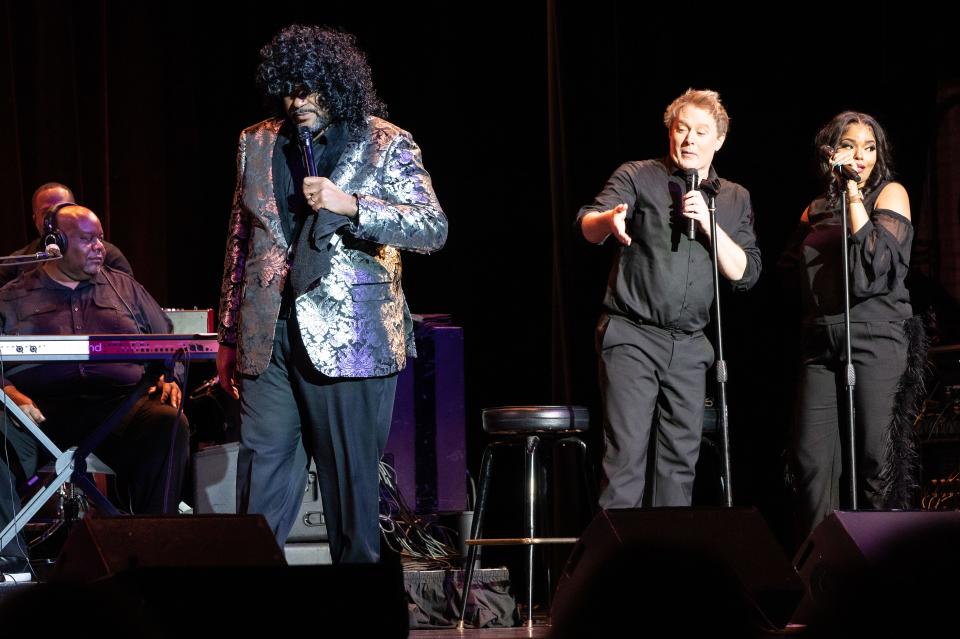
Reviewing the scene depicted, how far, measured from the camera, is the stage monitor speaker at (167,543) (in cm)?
231

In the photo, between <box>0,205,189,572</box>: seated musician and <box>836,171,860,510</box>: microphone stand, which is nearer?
<box>836,171,860,510</box>: microphone stand

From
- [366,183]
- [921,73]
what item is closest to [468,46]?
[921,73]

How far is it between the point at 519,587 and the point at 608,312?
2.42 metres

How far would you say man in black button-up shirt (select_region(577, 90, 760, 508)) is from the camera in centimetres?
361

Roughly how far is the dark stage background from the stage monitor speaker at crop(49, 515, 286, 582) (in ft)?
9.83

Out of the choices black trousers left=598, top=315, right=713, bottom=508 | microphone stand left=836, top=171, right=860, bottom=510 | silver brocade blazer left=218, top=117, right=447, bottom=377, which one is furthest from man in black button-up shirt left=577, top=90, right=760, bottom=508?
silver brocade blazer left=218, top=117, right=447, bottom=377

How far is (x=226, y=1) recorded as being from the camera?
665cm

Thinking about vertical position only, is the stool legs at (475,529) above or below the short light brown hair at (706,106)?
below

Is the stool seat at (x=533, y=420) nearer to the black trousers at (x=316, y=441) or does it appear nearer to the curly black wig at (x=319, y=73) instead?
the black trousers at (x=316, y=441)

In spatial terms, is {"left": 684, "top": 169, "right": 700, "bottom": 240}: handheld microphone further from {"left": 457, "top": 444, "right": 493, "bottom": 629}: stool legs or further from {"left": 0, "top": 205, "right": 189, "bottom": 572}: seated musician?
{"left": 0, "top": 205, "right": 189, "bottom": 572}: seated musician

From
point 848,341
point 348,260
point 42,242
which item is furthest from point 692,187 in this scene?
point 42,242

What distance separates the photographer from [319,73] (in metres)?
2.84

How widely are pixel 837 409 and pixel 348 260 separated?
71.3 inches

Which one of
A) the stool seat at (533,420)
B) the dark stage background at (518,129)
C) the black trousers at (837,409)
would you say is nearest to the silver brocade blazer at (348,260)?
the stool seat at (533,420)
